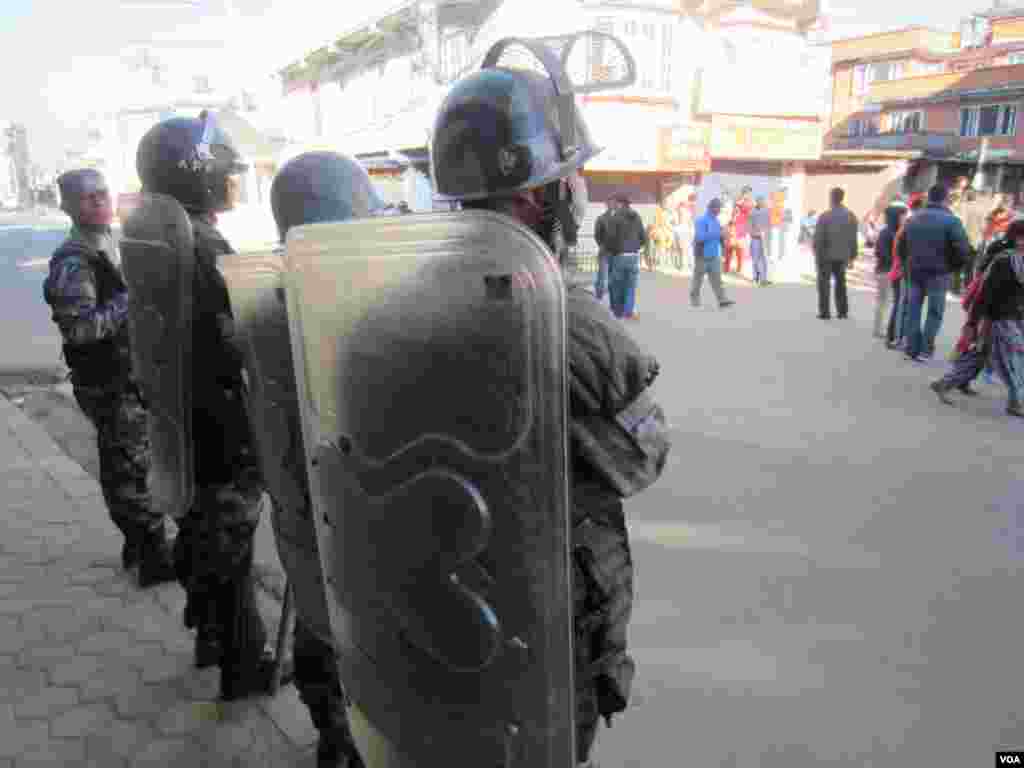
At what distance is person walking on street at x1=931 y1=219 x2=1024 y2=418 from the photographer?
5598 millimetres

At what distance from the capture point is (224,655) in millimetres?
2453

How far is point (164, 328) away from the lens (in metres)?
2.13

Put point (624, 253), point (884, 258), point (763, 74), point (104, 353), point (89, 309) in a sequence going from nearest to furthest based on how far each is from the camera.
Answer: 1. point (89, 309)
2. point (104, 353)
3. point (884, 258)
4. point (624, 253)
5. point (763, 74)

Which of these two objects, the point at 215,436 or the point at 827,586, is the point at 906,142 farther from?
the point at 215,436

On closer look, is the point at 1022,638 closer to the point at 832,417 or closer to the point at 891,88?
the point at 832,417

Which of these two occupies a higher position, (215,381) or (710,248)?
(215,381)

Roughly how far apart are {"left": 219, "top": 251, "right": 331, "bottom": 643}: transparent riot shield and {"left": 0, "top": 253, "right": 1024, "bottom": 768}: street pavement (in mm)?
808

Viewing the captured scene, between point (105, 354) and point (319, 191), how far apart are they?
1735 millimetres

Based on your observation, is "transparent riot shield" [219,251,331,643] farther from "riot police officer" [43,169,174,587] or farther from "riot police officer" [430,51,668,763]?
"riot police officer" [43,169,174,587]

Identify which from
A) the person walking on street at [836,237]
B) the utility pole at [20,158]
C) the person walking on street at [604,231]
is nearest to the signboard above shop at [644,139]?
the person walking on street at [604,231]

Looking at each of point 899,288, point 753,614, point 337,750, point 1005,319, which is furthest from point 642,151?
point 337,750

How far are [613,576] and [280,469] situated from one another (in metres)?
0.78

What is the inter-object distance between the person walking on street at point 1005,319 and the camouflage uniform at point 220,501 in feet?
18.2

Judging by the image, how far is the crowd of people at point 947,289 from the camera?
5672 mm
